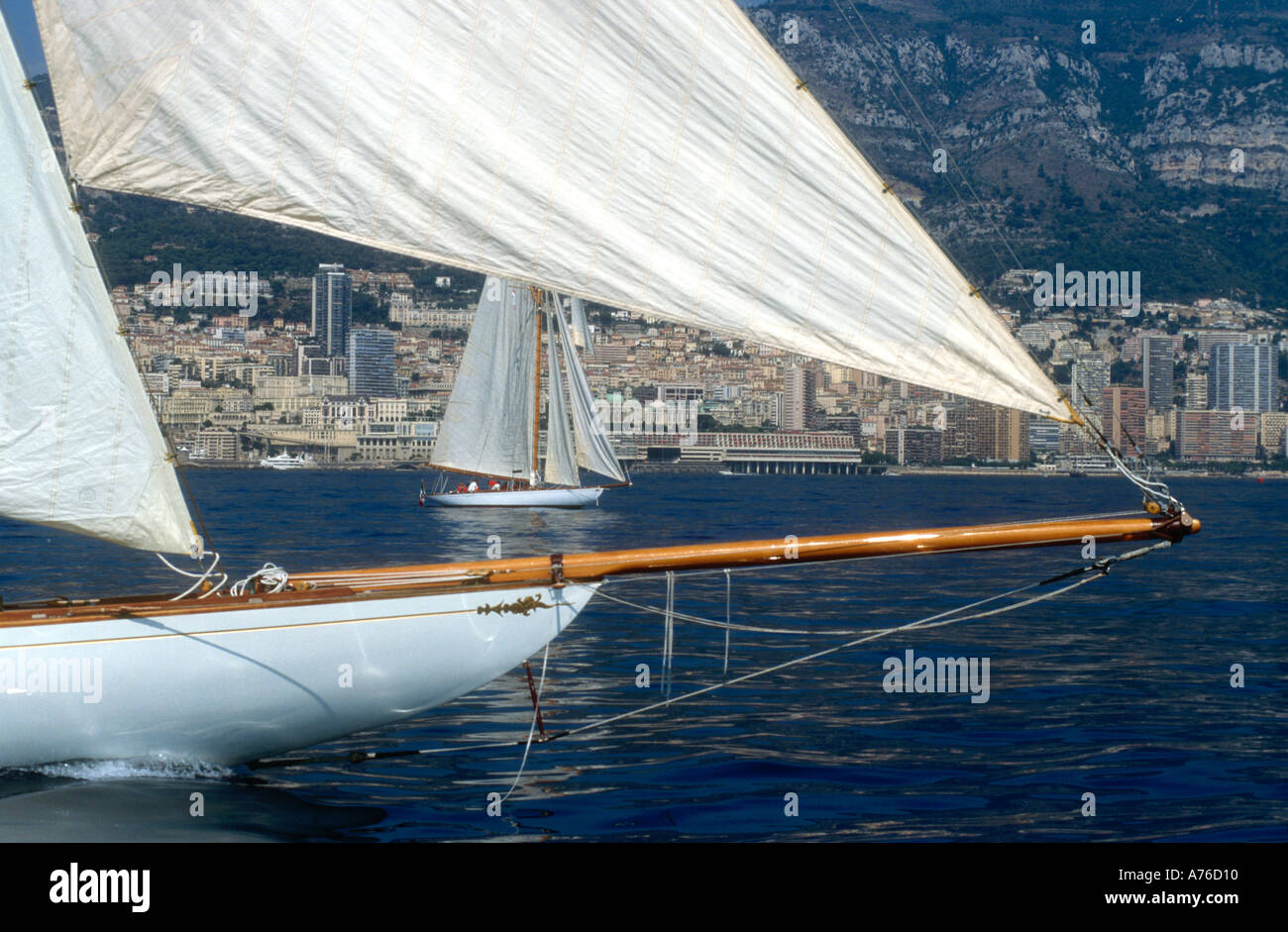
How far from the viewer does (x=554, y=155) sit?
6.15m

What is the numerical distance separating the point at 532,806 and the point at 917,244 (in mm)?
3956

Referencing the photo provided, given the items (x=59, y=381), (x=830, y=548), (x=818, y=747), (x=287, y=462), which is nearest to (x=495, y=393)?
(x=818, y=747)

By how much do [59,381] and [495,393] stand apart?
4013cm

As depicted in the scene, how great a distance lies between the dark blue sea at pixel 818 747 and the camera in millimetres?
7504

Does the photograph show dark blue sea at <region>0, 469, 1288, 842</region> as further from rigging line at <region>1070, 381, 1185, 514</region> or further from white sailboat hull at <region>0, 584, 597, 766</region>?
rigging line at <region>1070, 381, 1185, 514</region>

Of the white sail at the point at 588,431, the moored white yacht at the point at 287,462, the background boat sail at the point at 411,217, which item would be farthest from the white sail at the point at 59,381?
the moored white yacht at the point at 287,462

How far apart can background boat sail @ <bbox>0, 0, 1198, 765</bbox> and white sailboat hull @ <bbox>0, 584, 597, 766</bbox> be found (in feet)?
0.05

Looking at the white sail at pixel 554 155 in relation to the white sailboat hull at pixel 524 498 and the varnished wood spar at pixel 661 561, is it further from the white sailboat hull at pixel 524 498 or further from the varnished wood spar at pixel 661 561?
the white sailboat hull at pixel 524 498

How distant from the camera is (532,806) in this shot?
25.8ft

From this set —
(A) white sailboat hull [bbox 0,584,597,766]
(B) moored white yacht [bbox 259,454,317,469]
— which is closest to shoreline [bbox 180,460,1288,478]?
(B) moored white yacht [bbox 259,454,317,469]

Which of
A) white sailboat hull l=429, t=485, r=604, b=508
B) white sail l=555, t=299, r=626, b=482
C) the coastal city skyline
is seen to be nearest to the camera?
white sail l=555, t=299, r=626, b=482

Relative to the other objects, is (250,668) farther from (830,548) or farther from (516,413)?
(516,413)

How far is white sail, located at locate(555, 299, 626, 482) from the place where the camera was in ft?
156

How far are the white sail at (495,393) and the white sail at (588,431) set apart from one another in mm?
1521
